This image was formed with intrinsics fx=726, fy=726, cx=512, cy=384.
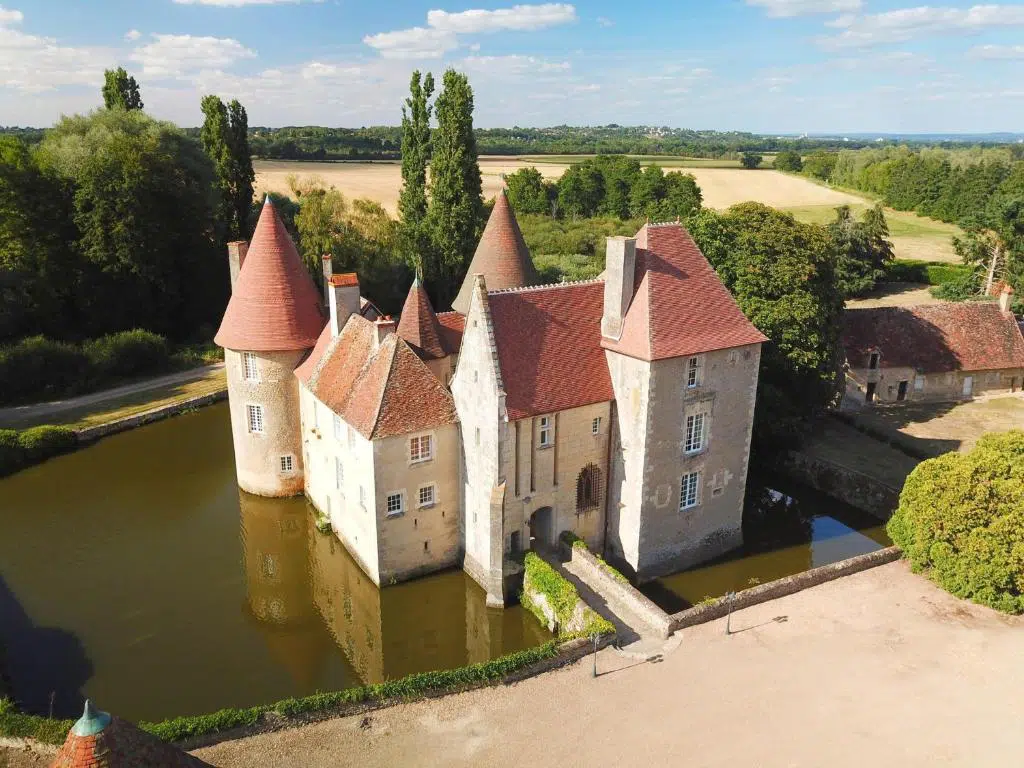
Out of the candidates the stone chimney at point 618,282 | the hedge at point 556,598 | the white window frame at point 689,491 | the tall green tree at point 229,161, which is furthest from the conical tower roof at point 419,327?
the tall green tree at point 229,161

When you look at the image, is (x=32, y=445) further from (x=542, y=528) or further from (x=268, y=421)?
(x=542, y=528)

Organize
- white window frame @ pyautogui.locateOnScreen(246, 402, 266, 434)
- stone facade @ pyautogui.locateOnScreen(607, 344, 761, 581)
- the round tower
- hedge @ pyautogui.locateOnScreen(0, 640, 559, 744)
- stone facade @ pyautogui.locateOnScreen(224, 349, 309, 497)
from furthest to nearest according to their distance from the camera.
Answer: white window frame @ pyautogui.locateOnScreen(246, 402, 266, 434)
stone facade @ pyautogui.locateOnScreen(224, 349, 309, 497)
the round tower
stone facade @ pyautogui.locateOnScreen(607, 344, 761, 581)
hedge @ pyautogui.locateOnScreen(0, 640, 559, 744)

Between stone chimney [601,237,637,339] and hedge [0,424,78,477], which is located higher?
stone chimney [601,237,637,339]

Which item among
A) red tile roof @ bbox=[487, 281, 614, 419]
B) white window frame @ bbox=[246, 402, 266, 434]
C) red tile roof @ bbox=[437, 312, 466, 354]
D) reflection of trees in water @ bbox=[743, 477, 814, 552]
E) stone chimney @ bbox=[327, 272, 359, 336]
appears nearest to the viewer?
red tile roof @ bbox=[487, 281, 614, 419]

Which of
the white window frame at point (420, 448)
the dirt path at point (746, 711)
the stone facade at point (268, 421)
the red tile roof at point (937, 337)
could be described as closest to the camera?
the dirt path at point (746, 711)

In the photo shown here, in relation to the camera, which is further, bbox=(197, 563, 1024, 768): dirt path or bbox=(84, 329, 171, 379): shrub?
bbox=(84, 329, 171, 379): shrub

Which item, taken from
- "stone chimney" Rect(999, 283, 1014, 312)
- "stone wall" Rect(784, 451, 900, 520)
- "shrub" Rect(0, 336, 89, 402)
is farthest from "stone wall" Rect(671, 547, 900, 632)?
"shrub" Rect(0, 336, 89, 402)

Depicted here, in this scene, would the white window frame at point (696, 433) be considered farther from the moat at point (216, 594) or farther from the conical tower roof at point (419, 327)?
the conical tower roof at point (419, 327)

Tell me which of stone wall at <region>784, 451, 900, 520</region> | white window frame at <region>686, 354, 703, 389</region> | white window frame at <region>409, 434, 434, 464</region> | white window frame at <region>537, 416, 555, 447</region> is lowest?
stone wall at <region>784, 451, 900, 520</region>

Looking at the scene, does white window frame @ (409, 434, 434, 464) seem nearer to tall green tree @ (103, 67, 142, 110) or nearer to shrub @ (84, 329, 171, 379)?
shrub @ (84, 329, 171, 379)
